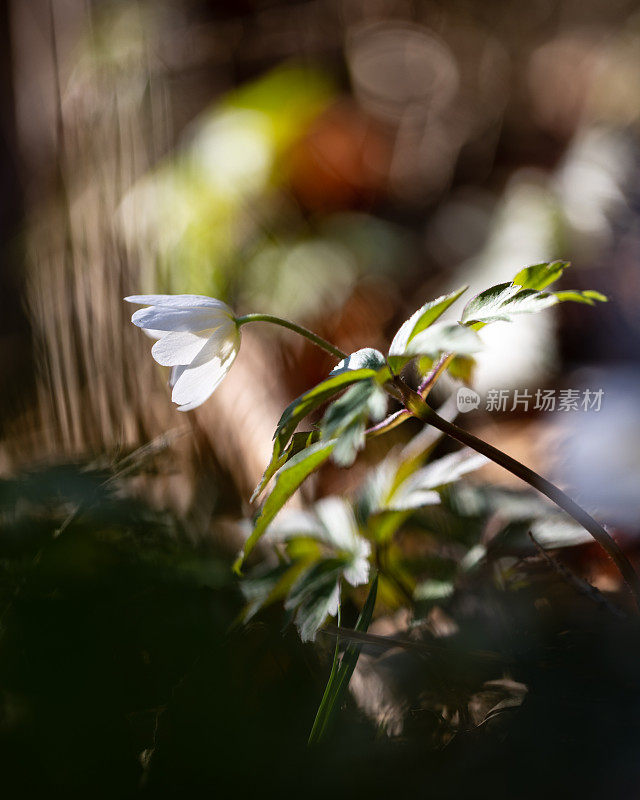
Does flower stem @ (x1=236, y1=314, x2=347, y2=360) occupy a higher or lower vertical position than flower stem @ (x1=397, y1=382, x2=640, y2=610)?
higher

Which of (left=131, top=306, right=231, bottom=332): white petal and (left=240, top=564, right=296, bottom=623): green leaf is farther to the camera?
(left=240, top=564, right=296, bottom=623): green leaf

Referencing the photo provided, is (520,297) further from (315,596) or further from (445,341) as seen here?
(315,596)

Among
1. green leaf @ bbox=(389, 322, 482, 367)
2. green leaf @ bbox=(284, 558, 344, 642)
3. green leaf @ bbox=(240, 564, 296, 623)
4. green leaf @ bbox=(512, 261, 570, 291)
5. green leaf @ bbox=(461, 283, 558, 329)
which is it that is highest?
green leaf @ bbox=(512, 261, 570, 291)

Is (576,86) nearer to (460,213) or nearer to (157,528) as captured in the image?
(460,213)

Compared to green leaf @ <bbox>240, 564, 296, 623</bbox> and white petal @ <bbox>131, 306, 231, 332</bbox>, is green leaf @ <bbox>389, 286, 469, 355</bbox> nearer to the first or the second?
white petal @ <bbox>131, 306, 231, 332</bbox>

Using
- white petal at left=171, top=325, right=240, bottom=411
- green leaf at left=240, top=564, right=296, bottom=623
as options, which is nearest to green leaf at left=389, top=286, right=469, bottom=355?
white petal at left=171, top=325, right=240, bottom=411

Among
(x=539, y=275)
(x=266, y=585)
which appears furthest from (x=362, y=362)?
(x=266, y=585)
